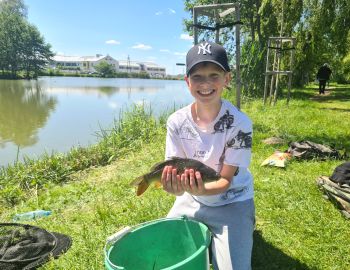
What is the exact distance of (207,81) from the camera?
8.79 ft

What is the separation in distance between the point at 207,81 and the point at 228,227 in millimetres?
1085

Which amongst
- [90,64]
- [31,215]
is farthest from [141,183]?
[90,64]

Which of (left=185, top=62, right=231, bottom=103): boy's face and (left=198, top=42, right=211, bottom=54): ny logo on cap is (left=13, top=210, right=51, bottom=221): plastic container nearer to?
(left=185, top=62, right=231, bottom=103): boy's face

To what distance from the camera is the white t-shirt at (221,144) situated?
2.68 m

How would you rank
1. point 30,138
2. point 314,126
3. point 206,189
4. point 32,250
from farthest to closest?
point 30,138, point 314,126, point 32,250, point 206,189

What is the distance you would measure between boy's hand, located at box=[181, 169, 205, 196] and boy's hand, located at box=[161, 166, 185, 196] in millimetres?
35

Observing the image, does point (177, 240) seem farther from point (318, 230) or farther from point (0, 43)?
point (0, 43)

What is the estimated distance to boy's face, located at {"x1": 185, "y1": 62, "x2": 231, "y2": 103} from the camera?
2.65 metres

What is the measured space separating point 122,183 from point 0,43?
246 ft

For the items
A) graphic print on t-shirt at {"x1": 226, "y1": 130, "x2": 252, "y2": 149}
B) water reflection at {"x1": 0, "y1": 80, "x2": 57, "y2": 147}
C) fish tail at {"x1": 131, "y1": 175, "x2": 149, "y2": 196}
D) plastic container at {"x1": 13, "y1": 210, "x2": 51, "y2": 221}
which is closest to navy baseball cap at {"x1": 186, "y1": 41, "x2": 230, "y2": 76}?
graphic print on t-shirt at {"x1": 226, "y1": 130, "x2": 252, "y2": 149}

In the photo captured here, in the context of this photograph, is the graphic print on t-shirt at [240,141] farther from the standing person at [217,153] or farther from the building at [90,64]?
the building at [90,64]

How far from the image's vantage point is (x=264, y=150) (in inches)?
253

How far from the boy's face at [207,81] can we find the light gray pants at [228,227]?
Result: 843 millimetres

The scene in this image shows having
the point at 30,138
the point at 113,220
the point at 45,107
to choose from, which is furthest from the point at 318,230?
the point at 45,107
